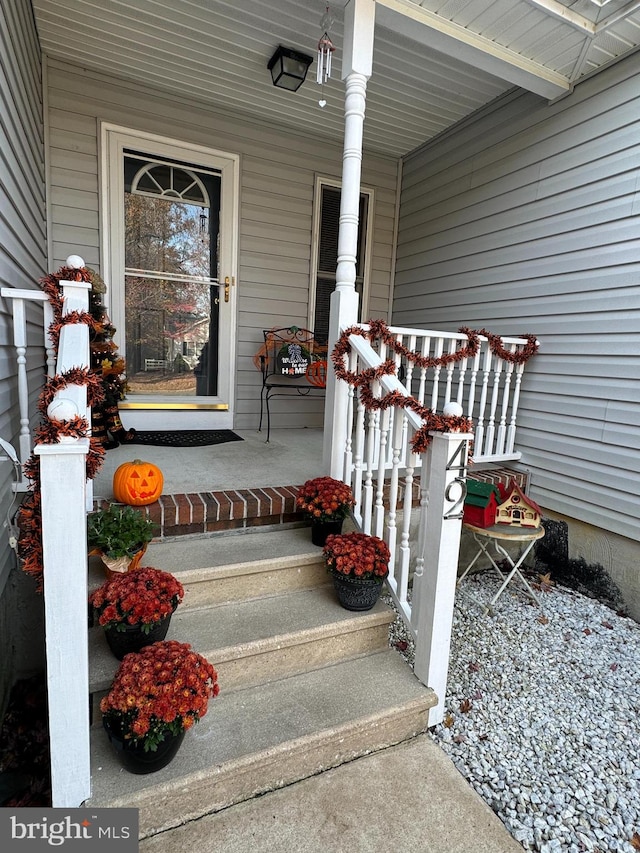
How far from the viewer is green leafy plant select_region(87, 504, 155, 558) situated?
5.41 feet

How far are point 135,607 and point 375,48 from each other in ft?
11.6

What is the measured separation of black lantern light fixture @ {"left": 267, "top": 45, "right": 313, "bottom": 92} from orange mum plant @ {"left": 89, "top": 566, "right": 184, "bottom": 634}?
3.27 m

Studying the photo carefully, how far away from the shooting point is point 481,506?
2641 millimetres

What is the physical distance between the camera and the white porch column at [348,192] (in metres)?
2.29

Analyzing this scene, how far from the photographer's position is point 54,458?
3.53 feet

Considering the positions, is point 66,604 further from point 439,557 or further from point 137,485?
point 439,557

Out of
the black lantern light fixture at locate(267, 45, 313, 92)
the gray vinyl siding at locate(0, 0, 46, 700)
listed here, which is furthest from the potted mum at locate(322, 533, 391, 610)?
the black lantern light fixture at locate(267, 45, 313, 92)

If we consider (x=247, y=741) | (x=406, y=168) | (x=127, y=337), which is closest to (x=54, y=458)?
(x=247, y=741)

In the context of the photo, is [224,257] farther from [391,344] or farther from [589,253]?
[589,253]

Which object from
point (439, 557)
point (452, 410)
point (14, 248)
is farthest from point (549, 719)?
point (14, 248)

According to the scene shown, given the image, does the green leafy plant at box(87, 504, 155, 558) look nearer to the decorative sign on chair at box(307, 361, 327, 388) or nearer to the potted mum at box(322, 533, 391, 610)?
the potted mum at box(322, 533, 391, 610)

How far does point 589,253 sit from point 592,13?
1.24 metres

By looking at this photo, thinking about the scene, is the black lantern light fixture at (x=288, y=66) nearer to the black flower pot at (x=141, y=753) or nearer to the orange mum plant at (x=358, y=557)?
the orange mum plant at (x=358, y=557)

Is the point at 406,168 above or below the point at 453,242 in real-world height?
above
